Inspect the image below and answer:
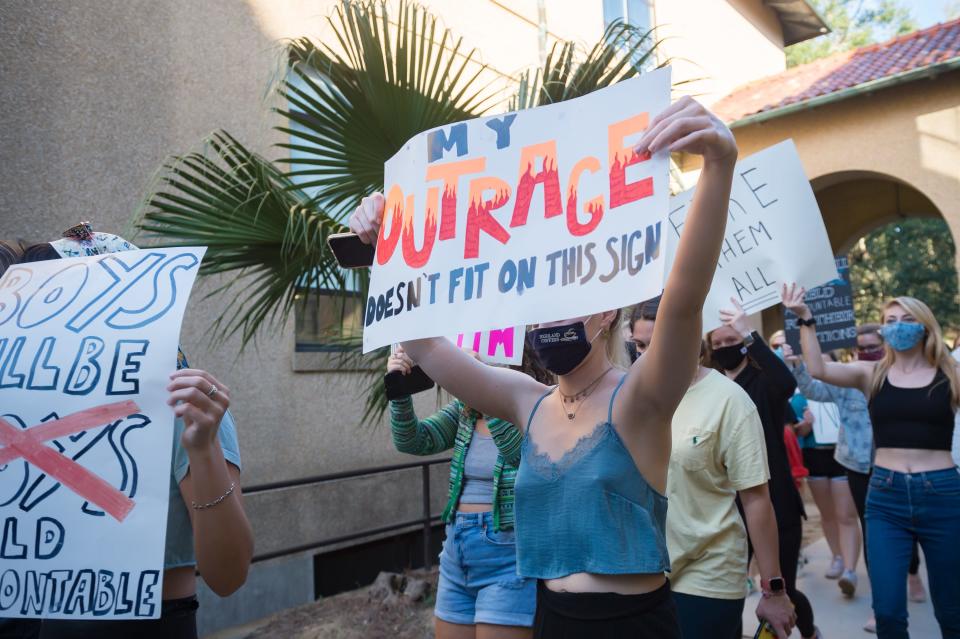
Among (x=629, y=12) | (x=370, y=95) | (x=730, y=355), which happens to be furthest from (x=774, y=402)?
(x=629, y=12)

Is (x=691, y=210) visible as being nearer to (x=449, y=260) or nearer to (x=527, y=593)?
(x=449, y=260)

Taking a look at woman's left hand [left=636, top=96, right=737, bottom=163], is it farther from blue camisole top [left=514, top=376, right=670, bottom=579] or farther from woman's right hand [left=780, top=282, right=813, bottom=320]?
woman's right hand [left=780, top=282, right=813, bottom=320]

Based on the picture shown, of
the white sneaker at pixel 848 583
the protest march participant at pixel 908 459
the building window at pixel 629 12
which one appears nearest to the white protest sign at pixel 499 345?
the protest march participant at pixel 908 459

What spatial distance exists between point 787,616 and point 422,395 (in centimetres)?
570

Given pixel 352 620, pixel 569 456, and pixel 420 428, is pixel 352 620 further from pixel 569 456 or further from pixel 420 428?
pixel 569 456

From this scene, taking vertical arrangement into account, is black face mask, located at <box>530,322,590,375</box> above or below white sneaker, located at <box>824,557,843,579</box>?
above

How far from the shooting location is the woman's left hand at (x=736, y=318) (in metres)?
3.59

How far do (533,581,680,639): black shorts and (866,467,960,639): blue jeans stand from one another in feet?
7.79

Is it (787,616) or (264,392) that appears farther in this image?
(264,392)

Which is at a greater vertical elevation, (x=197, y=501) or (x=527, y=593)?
(x=197, y=501)

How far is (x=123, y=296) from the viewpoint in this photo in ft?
6.27

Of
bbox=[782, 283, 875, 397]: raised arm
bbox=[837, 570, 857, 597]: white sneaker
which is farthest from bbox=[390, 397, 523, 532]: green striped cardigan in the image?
bbox=[837, 570, 857, 597]: white sneaker

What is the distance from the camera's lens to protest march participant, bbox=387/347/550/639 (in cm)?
281

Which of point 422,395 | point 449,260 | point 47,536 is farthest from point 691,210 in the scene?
point 422,395
